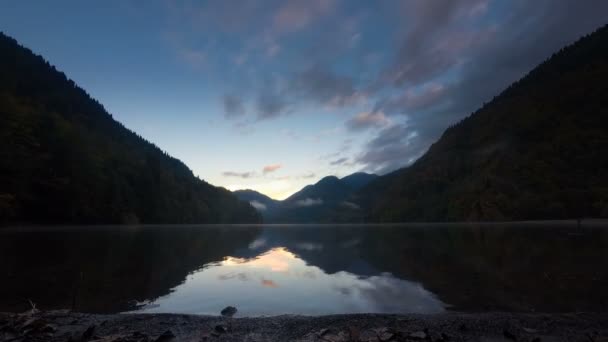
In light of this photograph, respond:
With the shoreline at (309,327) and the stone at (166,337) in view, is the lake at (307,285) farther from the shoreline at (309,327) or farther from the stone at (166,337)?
the stone at (166,337)

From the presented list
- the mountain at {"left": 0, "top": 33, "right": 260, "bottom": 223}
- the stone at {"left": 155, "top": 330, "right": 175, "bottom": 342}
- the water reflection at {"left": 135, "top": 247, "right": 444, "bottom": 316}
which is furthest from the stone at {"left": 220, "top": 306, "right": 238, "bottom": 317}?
the mountain at {"left": 0, "top": 33, "right": 260, "bottom": 223}

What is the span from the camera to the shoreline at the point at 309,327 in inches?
353

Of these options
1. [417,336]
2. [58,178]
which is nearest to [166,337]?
[417,336]

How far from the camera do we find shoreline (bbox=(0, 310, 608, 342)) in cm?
898

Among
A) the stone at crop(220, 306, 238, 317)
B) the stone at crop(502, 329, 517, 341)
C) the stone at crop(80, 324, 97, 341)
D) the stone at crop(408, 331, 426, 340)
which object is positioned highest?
the stone at crop(80, 324, 97, 341)

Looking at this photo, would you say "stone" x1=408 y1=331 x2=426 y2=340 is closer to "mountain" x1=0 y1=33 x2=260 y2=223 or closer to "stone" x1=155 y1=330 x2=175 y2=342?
"stone" x1=155 y1=330 x2=175 y2=342

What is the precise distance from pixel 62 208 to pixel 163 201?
68.6m

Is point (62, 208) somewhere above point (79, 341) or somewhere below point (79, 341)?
above

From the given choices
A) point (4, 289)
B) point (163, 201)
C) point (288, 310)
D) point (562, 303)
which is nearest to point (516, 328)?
point (562, 303)

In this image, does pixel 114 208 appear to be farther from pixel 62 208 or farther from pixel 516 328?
pixel 516 328

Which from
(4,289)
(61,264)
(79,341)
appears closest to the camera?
(79,341)

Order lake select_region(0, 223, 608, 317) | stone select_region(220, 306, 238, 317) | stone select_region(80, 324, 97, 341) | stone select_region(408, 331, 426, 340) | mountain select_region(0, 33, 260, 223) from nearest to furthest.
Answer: stone select_region(408, 331, 426, 340) < stone select_region(80, 324, 97, 341) < stone select_region(220, 306, 238, 317) < lake select_region(0, 223, 608, 317) < mountain select_region(0, 33, 260, 223)

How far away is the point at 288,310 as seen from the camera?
1324cm

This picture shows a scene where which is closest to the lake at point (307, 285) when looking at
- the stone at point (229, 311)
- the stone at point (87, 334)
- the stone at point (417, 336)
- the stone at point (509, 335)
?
the stone at point (229, 311)
